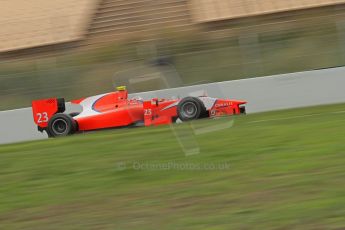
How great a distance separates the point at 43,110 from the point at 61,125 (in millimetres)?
600

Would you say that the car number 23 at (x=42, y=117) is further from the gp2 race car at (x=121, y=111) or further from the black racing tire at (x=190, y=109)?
the black racing tire at (x=190, y=109)

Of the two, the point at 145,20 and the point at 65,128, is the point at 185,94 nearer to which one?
the point at 65,128

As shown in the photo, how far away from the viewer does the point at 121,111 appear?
40.4 feet

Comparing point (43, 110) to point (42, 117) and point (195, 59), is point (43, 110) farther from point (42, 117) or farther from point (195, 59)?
point (195, 59)

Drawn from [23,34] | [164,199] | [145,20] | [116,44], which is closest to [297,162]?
[164,199]

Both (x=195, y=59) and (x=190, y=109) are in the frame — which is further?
(x=195, y=59)

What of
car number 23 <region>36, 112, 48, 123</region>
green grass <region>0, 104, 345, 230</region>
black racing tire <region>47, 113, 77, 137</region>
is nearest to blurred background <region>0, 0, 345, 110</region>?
car number 23 <region>36, 112, 48, 123</region>

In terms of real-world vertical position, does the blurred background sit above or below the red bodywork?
above

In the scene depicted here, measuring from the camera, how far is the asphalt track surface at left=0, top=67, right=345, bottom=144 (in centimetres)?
1327

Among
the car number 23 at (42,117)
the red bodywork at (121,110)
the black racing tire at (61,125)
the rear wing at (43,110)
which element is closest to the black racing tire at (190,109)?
the red bodywork at (121,110)

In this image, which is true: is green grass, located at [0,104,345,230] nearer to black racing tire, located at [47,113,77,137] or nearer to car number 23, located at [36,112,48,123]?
black racing tire, located at [47,113,77,137]

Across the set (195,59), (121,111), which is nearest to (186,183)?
(121,111)

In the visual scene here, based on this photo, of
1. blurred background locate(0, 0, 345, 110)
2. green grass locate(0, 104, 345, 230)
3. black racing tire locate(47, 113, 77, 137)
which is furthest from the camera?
blurred background locate(0, 0, 345, 110)

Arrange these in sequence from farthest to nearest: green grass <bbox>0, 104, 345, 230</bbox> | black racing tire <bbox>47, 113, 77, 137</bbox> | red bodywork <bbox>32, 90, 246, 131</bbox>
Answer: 1. black racing tire <bbox>47, 113, 77, 137</bbox>
2. red bodywork <bbox>32, 90, 246, 131</bbox>
3. green grass <bbox>0, 104, 345, 230</bbox>
